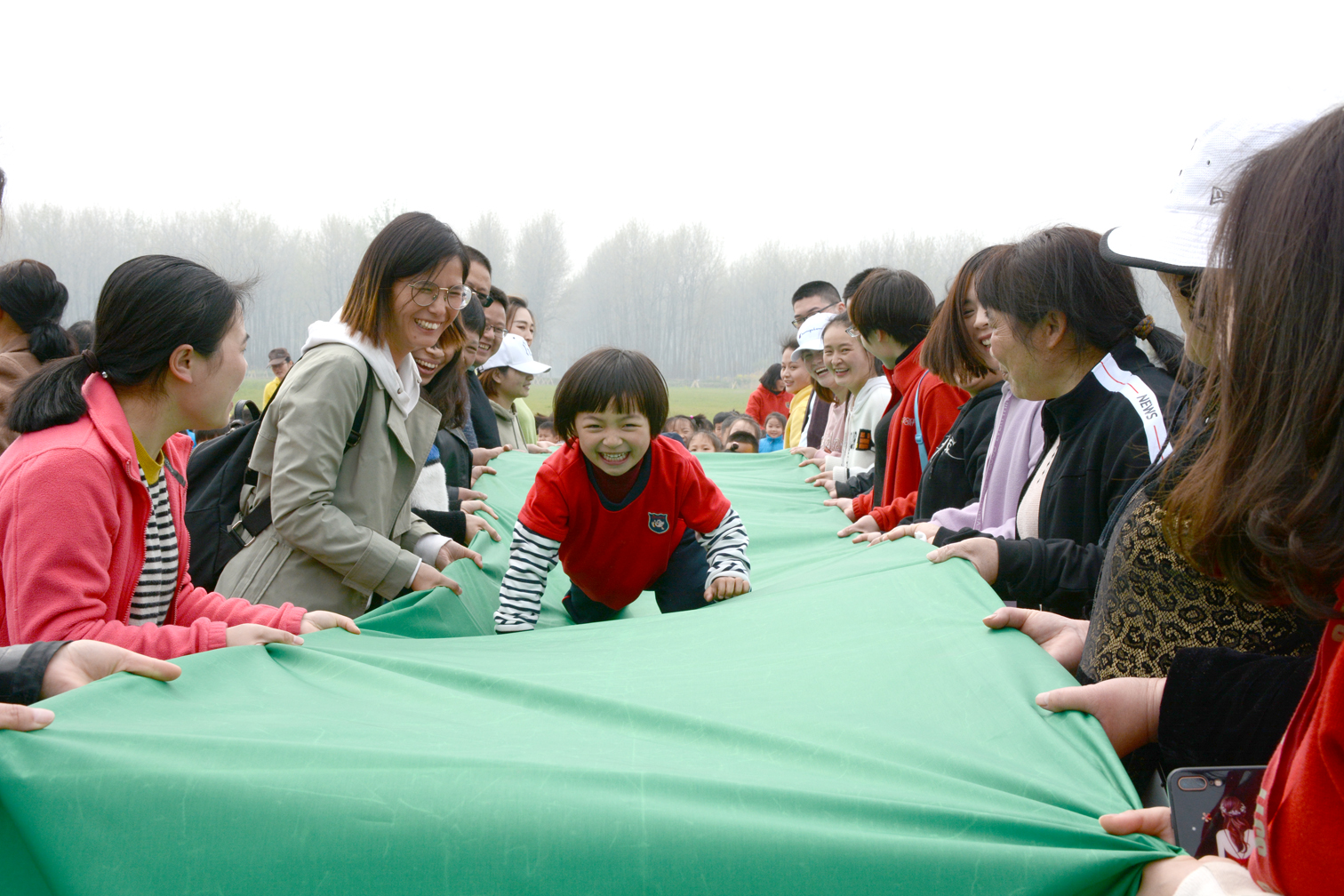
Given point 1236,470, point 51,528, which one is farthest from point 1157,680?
point 51,528

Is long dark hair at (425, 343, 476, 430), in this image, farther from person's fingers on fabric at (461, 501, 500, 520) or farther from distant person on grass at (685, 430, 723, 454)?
distant person on grass at (685, 430, 723, 454)

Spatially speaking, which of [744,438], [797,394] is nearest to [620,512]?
[797,394]

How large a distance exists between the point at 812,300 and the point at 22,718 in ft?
22.0

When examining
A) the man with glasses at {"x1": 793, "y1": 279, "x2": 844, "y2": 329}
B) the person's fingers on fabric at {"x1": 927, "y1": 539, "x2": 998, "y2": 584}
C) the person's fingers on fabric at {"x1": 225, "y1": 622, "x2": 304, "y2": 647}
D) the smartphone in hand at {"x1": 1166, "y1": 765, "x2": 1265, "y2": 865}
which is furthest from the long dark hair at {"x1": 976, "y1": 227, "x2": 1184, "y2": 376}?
the man with glasses at {"x1": 793, "y1": 279, "x2": 844, "y2": 329}

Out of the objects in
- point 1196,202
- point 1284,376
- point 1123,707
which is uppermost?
point 1196,202

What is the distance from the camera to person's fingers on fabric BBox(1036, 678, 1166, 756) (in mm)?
1389

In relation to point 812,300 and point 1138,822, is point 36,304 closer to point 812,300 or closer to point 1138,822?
point 1138,822

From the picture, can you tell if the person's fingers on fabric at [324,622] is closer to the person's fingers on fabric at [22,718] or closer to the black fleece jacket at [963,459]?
the person's fingers on fabric at [22,718]

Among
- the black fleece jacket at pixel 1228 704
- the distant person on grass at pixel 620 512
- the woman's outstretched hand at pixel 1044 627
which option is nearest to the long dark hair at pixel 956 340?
the distant person on grass at pixel 620 512

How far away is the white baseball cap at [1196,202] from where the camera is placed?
153cm

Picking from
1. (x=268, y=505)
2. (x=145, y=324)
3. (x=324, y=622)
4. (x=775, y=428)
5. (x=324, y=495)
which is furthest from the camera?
(x=775, y=428)

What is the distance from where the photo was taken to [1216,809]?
1.14 m

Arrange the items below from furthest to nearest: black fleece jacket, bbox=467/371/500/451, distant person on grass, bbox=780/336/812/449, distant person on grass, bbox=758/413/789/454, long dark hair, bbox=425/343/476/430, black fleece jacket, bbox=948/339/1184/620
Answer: distant person on grass, bbox=758/413/789/454, distant person on grass, bbox=780/336/812/449, black fleece jacket, bbox=467/371/500/451, long dark hair, bbox=425/343/476/430, black fleece jacket, bbox=948/339/1184/620

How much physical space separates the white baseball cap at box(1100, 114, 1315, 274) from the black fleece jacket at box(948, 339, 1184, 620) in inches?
18.2
